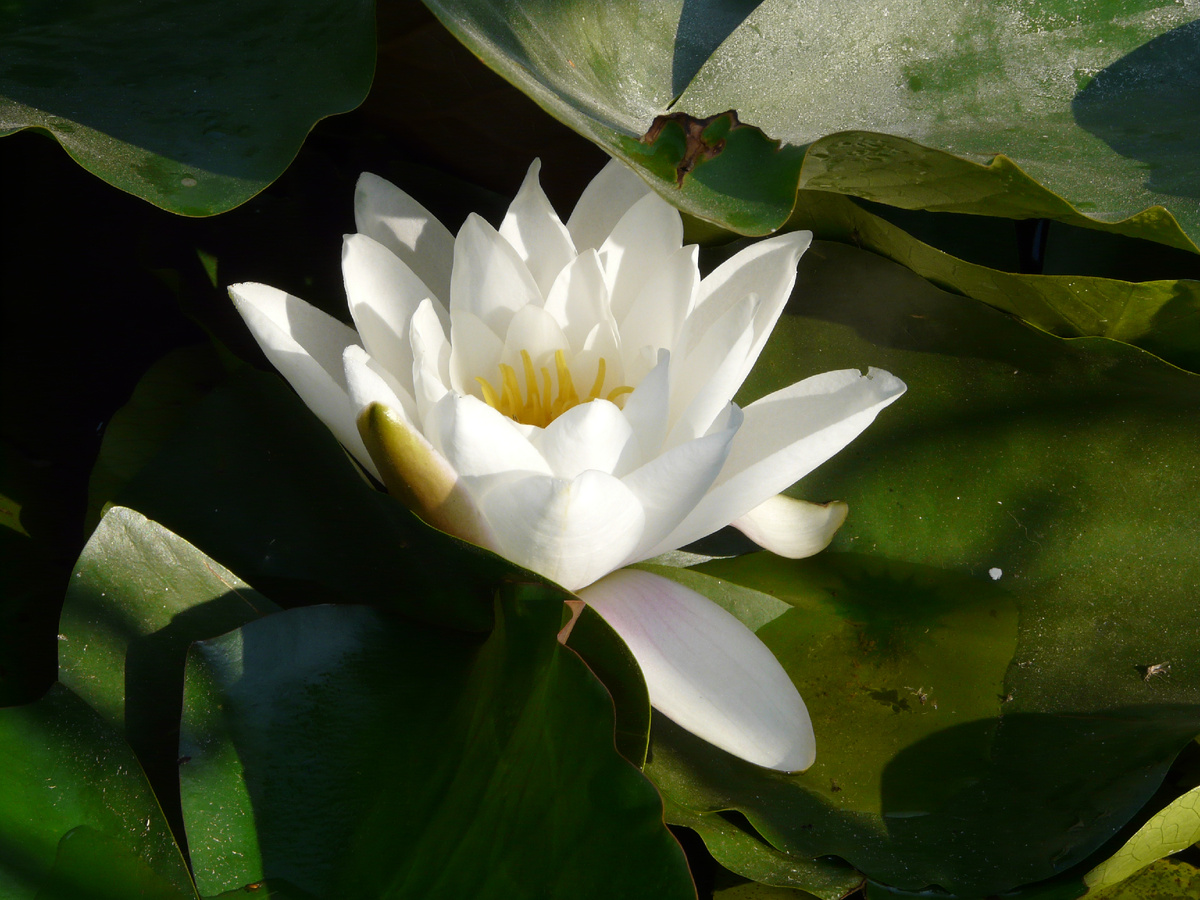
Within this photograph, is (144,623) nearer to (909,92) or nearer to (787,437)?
(787,437)

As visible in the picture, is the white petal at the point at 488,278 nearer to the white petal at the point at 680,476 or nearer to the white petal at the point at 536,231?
the white petal at the point at 536,231

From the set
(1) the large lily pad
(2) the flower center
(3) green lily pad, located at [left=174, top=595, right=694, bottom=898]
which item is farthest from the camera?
(2) the flower center

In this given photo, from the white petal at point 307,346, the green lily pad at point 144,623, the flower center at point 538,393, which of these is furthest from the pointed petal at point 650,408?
the green lily pad at point 144,623

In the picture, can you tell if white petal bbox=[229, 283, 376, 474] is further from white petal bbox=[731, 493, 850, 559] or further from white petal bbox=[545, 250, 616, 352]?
white petal bbox=[731, 493, 850, 559]

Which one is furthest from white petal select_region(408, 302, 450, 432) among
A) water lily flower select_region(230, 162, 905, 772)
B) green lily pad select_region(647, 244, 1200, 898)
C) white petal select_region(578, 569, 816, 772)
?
green lily pad select_region(647, 244, 1200, 898)

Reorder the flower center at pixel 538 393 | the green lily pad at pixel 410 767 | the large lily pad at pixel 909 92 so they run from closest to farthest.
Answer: the green lily pad at pixel 410 767 → the large lily pad at pixel 909 92 → the flower center at pixel 538 393
